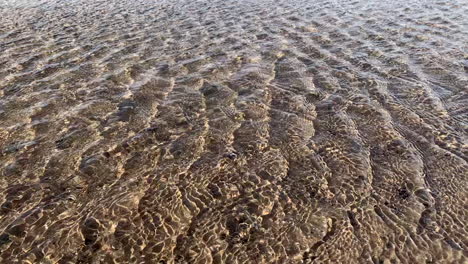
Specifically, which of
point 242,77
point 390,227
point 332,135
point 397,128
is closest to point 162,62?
point 242,77

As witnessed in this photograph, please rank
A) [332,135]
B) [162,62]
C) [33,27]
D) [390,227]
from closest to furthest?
[390,227] → [332,135] → [162,62] → [33,27]

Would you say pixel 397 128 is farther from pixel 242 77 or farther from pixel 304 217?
pixel 242 77

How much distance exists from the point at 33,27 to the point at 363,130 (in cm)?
1460

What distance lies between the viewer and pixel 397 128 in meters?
7.42

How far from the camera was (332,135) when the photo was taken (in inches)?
287

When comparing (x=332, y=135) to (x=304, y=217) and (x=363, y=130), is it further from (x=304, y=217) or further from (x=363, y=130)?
(x=304, y=217)

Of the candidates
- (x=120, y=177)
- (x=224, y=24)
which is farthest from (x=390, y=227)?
(x=224, y=24)

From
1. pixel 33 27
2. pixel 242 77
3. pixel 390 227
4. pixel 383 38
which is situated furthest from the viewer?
pixel 33 27

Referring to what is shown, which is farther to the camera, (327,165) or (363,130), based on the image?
(363,130)

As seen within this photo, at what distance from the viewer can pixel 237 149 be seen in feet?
22.8

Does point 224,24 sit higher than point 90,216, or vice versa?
point 90,216

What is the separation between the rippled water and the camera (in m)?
5.00

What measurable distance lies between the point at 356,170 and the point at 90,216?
4.42 m

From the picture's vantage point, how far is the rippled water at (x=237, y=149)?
4996 millimetres
